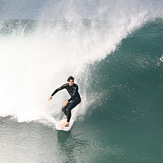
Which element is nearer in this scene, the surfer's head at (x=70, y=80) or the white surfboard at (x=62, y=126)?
the surfer's head at (x=70, y=80)

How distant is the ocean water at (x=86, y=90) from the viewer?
8.99 m

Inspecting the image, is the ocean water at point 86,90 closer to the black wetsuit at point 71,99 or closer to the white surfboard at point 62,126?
the white surfboard at point 62,126

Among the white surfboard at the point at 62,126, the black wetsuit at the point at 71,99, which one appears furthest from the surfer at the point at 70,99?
the white surfboard at the point at 62,126

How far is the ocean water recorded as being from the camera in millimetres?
8992

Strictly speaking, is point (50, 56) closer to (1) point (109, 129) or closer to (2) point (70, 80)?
(2) point (70, 80)

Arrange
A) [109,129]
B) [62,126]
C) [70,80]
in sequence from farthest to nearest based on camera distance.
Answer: [109,129]
[62,126]
[70,80]

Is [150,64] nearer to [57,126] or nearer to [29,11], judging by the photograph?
[57,126]

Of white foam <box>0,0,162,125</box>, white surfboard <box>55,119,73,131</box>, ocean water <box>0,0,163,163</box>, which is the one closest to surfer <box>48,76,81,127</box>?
white surfboard <box>55,119,73,131</box>

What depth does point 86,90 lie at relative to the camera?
12.1 meters

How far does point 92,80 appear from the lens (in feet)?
42.0

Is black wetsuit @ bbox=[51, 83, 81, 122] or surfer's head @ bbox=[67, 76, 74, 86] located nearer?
surfer's head @ bbox=[67, 76, 74, 86]

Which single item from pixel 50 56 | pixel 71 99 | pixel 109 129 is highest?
pixel 50 56

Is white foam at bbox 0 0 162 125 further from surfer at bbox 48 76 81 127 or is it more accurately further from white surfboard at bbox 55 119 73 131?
surfer at bbox 48 76 81 127

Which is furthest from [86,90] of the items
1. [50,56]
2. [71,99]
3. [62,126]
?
[50,56]
